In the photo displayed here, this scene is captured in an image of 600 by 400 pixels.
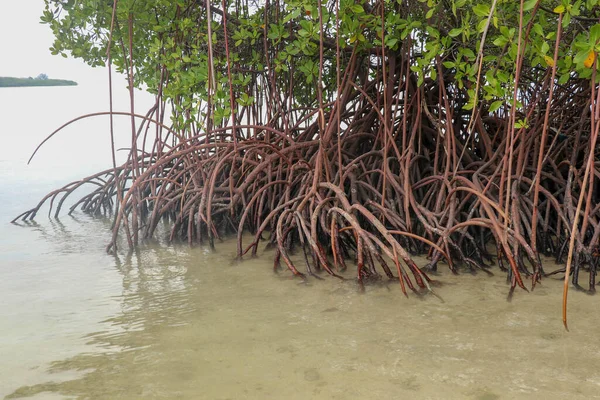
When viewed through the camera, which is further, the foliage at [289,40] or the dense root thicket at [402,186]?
the foliage at [289,40]

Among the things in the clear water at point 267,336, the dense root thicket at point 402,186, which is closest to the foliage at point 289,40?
the dense root thicket at point 402,186

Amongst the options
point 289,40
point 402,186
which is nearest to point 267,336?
point 402,186

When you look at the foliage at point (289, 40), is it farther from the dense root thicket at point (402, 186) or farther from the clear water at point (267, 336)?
the clear water at point (267, 336)

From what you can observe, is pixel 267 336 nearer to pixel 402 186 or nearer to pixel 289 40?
pixel 402 186

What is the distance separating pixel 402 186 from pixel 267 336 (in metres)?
1.35

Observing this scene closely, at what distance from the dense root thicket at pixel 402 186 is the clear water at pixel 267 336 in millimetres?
175

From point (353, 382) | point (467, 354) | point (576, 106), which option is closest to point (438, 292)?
point (467, 354)

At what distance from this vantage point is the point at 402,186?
3.19m

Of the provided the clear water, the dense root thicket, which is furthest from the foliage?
the clear water

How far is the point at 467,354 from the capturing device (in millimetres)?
1903

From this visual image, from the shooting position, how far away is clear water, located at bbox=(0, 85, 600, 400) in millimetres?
1751

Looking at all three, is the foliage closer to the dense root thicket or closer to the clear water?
the dense root thicket

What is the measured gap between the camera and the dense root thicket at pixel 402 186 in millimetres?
2637

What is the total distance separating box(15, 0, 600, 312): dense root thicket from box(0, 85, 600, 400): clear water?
0.17 meters
